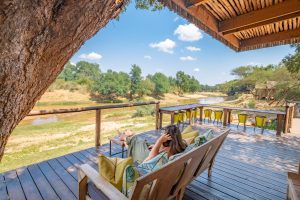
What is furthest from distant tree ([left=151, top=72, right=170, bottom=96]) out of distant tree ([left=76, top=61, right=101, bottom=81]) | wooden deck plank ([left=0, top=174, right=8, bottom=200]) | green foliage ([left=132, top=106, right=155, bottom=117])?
wooden deck plank ([left=0, top=174, right=8, bottom=200])

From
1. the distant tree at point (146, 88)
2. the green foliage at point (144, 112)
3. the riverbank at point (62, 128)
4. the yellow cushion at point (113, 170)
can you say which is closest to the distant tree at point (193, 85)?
the riverbank at point (62, 128)

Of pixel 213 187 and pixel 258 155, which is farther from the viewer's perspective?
pixel 258 155

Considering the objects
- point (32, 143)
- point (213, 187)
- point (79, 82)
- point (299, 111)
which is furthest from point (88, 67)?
point (213, 187)

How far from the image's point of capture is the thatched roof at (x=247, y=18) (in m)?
2.00

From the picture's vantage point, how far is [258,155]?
149 inches

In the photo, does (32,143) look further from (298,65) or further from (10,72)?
(298,65)

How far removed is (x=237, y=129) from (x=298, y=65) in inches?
174

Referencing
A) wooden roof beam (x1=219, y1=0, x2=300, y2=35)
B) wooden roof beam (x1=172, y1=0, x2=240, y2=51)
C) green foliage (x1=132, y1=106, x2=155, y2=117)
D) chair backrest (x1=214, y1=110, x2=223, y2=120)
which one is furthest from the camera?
green foliage (x1=132, y1=106, x2=155, y2=117)

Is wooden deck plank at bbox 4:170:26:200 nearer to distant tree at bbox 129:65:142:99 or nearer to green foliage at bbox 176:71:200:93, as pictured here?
distant tree at bbox 129:65:142:99

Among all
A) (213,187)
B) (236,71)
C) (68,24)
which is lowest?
(213,187)

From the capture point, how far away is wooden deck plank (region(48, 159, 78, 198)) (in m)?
2.37

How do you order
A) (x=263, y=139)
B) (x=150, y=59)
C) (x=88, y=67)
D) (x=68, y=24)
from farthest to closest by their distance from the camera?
(x=150, y=59)
(x=88, y=67)
(x=263, y=139)
(x=68, y=24)

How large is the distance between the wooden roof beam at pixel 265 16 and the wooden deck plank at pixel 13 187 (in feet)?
11.2

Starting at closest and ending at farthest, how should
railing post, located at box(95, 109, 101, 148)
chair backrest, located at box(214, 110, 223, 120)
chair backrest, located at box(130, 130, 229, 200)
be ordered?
chair backrest, located at box(130, 130, 229, 200) → railing post, located at box(95, 109, 101, 148) → chair backrest, located at box(214, 110, 223, 120)
